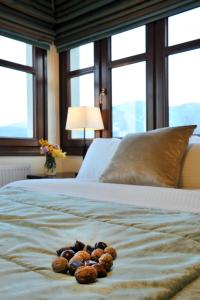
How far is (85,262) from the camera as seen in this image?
1.90 ft

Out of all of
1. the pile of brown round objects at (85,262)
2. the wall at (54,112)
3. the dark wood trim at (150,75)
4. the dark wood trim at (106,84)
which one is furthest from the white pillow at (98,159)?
the pile of brown round objects at (85,262)

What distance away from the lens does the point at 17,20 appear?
9.91 ft

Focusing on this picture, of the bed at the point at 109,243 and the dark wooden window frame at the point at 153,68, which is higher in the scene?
the dark wooden window frame at the point at 153,68

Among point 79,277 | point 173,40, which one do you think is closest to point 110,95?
point 173,40

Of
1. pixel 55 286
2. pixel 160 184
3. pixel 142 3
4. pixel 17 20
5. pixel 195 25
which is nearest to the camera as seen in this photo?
pixel 55 286

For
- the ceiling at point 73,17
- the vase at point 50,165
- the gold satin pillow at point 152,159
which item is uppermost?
the ceiling at point 73,17

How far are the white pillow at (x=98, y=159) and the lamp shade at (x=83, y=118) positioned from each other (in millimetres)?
573

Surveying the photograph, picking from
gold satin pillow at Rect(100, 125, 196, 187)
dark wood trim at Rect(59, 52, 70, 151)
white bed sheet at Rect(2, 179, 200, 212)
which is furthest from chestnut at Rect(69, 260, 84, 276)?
dark wood trim at Rect(59, 52, 70, 151)

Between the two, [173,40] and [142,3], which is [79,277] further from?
[142,3]

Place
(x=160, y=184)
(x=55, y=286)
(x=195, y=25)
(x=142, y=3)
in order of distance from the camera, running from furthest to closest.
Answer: (x=142, y=3)
(x=195, y=25)
(x=160, y=184)
(x=55, y=286)

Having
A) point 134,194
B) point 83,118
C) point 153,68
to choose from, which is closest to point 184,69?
point 153,68

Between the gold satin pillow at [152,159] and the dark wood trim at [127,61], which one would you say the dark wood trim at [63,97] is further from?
the gold satin pillow at [152,159]

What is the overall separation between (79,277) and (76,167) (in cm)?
286

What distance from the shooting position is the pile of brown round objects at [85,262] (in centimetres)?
52
